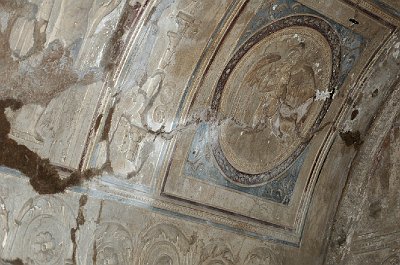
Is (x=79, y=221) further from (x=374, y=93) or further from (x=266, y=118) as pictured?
(x=374, y=93)

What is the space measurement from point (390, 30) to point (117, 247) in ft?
10.8

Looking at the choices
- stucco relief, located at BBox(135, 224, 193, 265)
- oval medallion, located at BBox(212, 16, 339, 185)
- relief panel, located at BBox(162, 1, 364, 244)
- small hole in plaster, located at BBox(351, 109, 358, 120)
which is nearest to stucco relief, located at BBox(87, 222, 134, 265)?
stucco relief, located at BBox(135, 224, 193, 265)

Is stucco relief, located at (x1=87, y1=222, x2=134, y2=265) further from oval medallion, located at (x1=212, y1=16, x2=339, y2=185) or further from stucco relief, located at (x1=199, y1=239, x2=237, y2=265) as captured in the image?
oval medallion, located at (x1=212, y1=16, x2=339, y2=185)

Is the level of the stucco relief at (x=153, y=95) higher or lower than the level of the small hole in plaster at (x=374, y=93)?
lower

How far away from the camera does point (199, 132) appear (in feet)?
17.4

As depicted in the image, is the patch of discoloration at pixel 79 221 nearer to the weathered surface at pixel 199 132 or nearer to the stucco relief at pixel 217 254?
the weathered surface at pixel 199 132

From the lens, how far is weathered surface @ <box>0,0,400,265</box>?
437cm

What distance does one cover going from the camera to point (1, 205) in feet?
13.8

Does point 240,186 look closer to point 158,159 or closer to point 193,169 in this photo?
point 193,169

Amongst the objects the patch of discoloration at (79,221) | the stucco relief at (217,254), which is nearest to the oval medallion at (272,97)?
the stucco relief at (217,254)

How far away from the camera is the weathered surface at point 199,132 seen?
14.3 ft

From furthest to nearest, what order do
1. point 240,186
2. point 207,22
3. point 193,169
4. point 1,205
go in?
point 240,186, point 193,169, point 207,22, point 1,205

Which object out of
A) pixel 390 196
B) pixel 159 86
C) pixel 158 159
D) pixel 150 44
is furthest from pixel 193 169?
pixel 390 196

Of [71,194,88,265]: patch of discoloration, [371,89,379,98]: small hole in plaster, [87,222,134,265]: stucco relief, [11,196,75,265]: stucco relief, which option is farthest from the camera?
[371,89,379,98]: small hole in plaster
